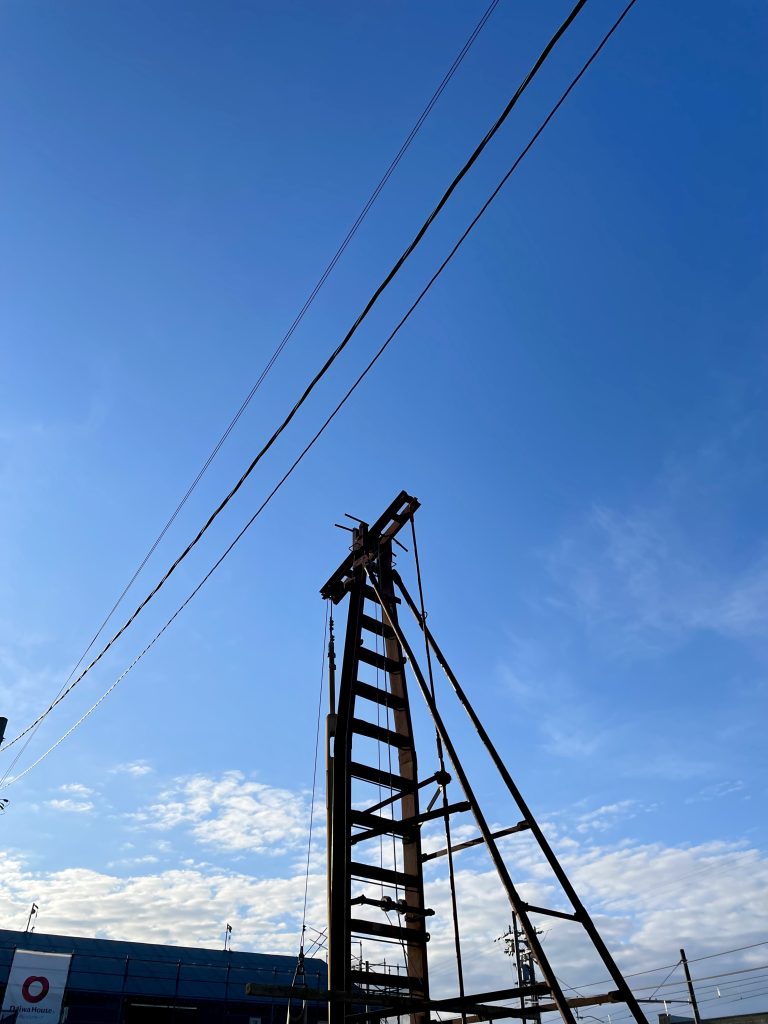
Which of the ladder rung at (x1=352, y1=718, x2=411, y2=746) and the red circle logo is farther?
the red circle logo

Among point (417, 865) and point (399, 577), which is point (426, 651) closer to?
point (399, 577)

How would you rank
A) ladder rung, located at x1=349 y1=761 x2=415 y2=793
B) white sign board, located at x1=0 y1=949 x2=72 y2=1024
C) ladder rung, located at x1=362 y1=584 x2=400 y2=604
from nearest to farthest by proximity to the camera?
ladder rung, located at x1=349 y1=761 x2=415 y2=793 < ladder rung, located at x1=362 y1=584 x2=400 y2=604 < white sign board, located at x1=0 y1=949 x2=72 y2=1024

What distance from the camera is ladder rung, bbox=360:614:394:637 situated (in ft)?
43.7

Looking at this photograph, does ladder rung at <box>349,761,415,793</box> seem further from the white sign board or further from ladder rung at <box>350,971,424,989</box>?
the white sign board

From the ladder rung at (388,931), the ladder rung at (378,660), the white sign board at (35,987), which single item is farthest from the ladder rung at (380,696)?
the white sign board at (35,987)

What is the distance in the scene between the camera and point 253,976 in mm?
33031

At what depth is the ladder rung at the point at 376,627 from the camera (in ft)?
43.7

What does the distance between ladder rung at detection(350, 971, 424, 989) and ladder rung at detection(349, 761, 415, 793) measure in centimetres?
246

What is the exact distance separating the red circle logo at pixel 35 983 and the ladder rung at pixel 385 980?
73.9 feet

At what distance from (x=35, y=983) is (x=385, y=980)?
75.1 feet

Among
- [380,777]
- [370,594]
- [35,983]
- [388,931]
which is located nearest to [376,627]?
[370,594]

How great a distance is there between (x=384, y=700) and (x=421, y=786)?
5.98ft

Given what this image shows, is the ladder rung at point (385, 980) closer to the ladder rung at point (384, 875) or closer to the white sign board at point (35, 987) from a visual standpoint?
the ladder rung at point (384, 875)

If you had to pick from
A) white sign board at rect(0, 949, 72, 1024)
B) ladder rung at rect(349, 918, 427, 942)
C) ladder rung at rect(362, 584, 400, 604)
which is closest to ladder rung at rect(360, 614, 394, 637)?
ladder rung at rect(362, 584, 400, 604)
